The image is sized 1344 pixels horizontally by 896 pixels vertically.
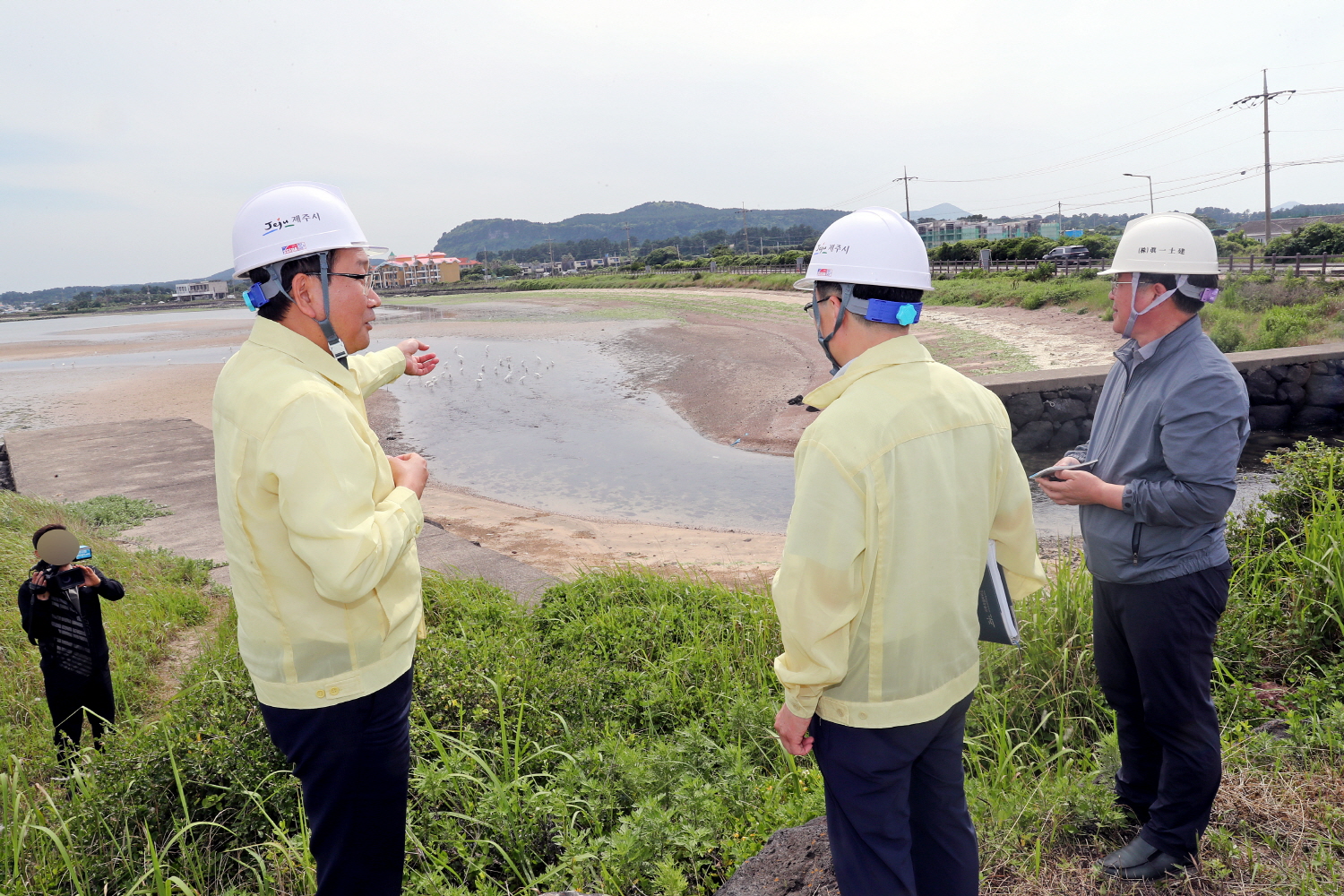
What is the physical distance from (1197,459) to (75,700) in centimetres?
496

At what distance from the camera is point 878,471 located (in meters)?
1.82

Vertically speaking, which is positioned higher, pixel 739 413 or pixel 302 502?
pixel 302 502

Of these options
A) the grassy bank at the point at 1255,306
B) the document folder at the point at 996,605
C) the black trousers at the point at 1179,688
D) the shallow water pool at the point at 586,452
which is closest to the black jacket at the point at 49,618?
the document folder at the point at 996,605

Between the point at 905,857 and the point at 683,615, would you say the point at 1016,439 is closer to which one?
the point at 683,615

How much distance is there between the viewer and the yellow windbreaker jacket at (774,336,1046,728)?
1.82 metres

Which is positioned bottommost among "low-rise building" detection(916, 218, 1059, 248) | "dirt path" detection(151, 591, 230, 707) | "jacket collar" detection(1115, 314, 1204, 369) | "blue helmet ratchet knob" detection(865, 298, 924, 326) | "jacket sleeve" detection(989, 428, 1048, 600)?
"dirt path" detection(151, 591, 230, 707)

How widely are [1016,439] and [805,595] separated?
497 inches

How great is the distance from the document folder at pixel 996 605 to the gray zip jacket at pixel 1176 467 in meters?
0.53

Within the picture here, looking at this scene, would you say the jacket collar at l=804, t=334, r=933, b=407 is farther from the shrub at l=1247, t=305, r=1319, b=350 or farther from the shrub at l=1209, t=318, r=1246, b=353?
the shrub at l=1247, t=305, r=1319, b=350

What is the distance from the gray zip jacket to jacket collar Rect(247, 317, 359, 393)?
7.29 feet

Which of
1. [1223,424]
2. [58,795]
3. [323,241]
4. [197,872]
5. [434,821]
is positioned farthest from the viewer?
[58,795]

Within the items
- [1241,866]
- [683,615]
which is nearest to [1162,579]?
[1241,866]

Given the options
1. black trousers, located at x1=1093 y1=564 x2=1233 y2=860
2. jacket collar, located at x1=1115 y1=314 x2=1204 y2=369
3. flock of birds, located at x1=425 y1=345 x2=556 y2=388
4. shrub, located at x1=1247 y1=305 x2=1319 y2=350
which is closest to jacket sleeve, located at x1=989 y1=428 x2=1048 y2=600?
black trousers, located at x1=1093 y1=564 x2=1233 y2=860

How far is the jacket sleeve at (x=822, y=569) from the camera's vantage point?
1.81m
